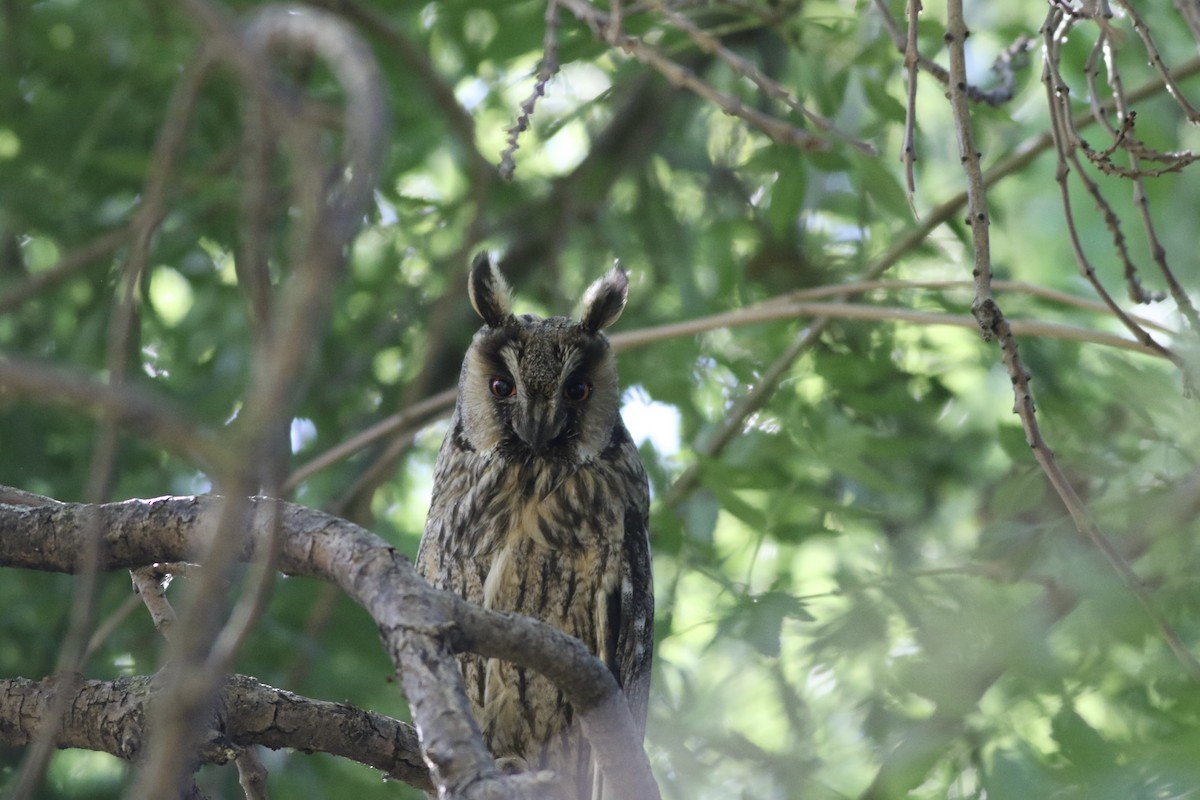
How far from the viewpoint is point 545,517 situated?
294 centimetres

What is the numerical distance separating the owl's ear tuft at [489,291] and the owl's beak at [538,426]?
273 mm

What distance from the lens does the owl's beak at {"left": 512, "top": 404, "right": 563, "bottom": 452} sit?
9.48 ft

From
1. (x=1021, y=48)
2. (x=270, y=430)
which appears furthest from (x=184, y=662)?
(x=1021, y=48)

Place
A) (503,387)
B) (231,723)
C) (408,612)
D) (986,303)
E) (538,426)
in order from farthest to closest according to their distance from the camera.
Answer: (503,387) → (538,426) → (231,723) → (986,303) → (408,612)

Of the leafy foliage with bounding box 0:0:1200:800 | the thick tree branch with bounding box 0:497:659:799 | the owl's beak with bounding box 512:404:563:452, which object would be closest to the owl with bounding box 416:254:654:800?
the owl's beak with bounding box 512:404:563:452

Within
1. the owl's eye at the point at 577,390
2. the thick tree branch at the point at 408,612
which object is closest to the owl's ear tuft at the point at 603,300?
the owl's eye at the point at 577,390

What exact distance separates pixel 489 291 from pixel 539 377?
287 mm

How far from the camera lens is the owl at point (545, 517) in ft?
9.48

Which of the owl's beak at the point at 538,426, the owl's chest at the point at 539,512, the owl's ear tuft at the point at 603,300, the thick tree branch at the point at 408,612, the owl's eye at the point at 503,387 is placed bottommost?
the thick tree branch at the point at 408,612

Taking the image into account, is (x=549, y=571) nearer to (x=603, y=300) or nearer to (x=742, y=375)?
(x=603, y=300)

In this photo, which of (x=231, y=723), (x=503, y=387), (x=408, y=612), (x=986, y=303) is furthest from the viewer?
(x=503, y=387)

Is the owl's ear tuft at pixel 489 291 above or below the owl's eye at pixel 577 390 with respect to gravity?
above

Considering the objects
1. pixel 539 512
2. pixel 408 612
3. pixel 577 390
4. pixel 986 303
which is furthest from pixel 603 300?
pixel 408 612

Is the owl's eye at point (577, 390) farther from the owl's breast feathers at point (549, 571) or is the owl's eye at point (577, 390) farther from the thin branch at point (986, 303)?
the thin branch at point (986, 303)
